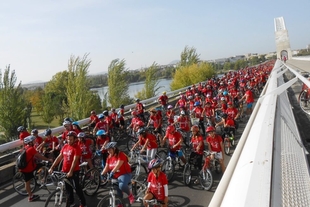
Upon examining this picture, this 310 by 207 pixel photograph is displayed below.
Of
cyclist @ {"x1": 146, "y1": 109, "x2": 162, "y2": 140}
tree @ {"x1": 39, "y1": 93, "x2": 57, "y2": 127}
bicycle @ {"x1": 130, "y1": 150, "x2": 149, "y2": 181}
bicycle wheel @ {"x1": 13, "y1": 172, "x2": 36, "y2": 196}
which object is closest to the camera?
bicycle wheel @ {"x1": 13, "y1": 172, "x2": 36, "y2": 196}

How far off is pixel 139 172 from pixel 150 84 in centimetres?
3009

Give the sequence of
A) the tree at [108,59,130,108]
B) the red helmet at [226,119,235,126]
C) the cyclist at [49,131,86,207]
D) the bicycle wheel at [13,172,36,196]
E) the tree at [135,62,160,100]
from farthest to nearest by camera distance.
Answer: the tree at [135,62,160,100]
the tree at [108,59,130,108]
the red helmet at [226,119,235,126]
the bicycle wheel at [13,172,36,196]
the cyclist at [49,131,86,207]

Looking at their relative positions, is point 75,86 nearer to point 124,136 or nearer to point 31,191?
point 124,136

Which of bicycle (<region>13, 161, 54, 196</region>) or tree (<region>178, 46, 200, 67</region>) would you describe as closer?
bicycle (<region>13, 161, 54, 196</region>)

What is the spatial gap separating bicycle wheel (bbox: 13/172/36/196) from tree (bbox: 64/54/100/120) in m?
14.4

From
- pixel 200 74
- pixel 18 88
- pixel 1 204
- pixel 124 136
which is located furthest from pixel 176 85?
pixel 1 204

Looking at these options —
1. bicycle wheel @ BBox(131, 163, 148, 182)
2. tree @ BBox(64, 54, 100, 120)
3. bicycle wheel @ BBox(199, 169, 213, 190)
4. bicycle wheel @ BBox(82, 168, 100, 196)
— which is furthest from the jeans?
tree @ BBox(64, 54, 100, 120)

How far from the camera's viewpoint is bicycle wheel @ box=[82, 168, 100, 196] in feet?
25.6

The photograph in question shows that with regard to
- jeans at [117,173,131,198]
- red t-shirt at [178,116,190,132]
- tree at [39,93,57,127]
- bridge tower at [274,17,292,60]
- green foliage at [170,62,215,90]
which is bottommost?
tree at [39,93,57,127]

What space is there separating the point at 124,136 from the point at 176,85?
109ft

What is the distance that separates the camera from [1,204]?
24.5 ft

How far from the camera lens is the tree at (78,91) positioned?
2286cm

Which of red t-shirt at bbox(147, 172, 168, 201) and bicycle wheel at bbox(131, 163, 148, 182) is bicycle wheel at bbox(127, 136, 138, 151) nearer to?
bicycle wheel at bbox(131, 163, 148, 182)

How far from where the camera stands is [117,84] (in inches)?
1236
